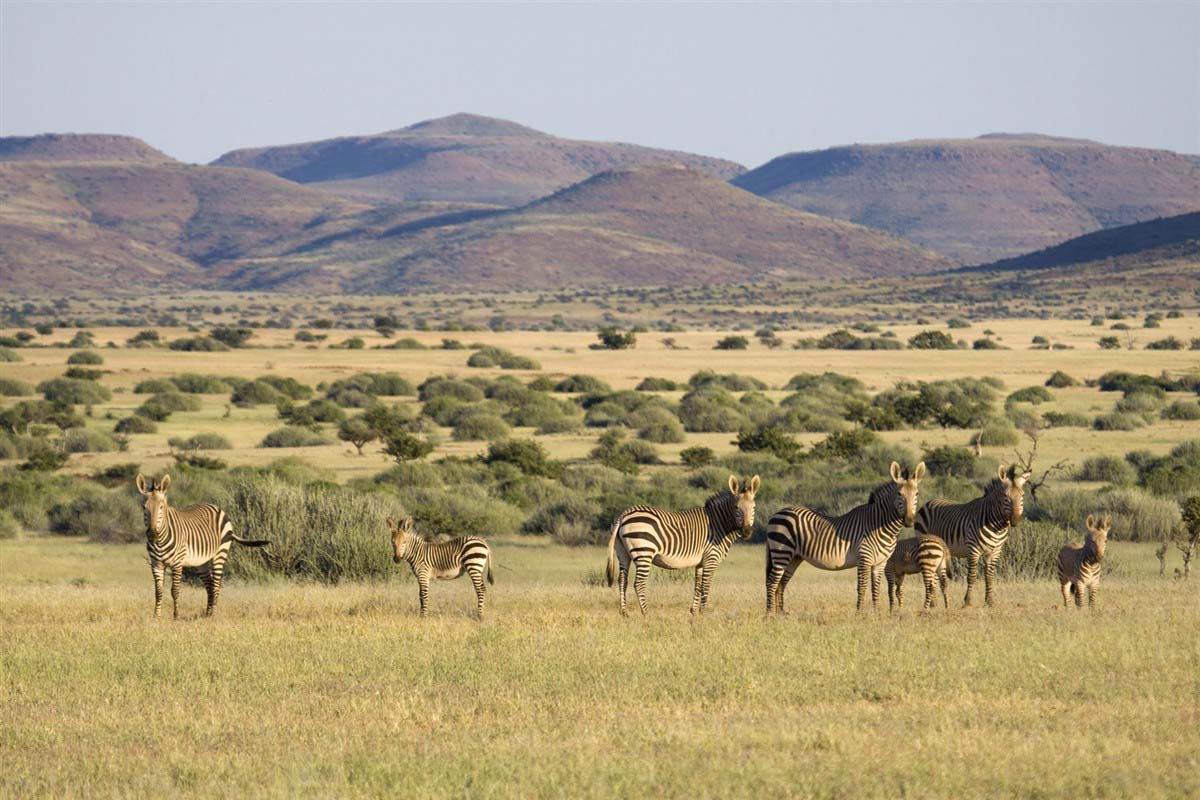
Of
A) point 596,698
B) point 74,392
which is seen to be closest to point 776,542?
point 596,698

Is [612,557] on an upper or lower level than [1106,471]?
upper

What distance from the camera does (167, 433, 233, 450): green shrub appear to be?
124 feet

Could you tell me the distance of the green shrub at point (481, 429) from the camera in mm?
41125

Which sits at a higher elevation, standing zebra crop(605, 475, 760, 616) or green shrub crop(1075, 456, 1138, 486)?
standing zebra crop(605, 475, 760, 616)

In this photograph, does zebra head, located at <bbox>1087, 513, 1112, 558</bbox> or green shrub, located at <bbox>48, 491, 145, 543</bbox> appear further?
green shrub, located at <bbox>48, 491, 145, 543</bbox>

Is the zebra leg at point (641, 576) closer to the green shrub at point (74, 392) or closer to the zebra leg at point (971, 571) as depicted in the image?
the zebra leg at point (971, 571)

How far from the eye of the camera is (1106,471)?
30438 millimetres

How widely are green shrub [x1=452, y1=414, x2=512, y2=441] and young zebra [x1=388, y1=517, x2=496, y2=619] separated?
2447 cm

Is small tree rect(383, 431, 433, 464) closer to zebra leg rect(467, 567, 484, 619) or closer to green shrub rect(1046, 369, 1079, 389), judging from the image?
zebra leg rect(467, 567, 484, 619)

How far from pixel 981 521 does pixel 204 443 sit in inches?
1019

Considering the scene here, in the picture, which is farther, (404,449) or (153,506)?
(404,449)

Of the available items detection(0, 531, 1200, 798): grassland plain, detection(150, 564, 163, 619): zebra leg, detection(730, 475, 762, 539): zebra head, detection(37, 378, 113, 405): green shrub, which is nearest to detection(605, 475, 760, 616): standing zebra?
detection(730, 475, 762, 539): zebra head

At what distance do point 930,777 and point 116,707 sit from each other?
600cm

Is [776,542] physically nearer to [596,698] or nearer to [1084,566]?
[1084,566]
